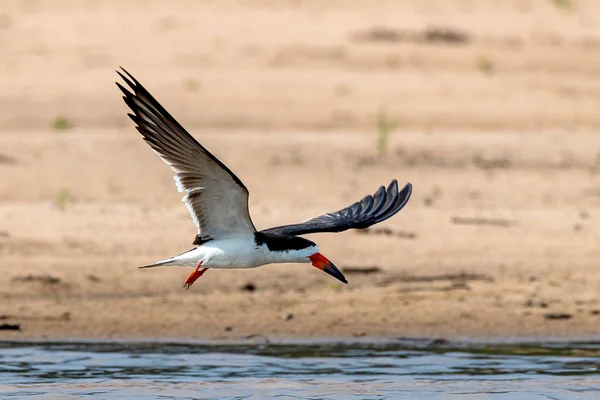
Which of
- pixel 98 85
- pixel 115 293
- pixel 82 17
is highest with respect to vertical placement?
pixel 82 17

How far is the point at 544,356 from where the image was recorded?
873 centimetres

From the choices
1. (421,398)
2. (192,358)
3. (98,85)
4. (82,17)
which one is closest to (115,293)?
(192,358)

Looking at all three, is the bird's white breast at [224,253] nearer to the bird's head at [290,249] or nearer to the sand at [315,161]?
the bird's head at [290,249]

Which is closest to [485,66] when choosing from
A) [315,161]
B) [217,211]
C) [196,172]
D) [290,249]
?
[315,161]

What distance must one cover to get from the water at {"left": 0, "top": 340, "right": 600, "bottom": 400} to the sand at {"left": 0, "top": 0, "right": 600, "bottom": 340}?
13.4 inches

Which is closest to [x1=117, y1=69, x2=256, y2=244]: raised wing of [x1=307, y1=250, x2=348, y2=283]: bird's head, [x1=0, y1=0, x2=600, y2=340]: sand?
[x1=307, y1=250, x2=348, y2=283]: bird's head

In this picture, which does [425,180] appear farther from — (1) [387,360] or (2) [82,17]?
(2) [82,17]

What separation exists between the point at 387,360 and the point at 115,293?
88.7 inches

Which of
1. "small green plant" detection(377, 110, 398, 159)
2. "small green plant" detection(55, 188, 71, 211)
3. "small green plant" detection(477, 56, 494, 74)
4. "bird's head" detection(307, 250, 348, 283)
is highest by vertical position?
"small green plant" detection(477, 56, 494, 74)

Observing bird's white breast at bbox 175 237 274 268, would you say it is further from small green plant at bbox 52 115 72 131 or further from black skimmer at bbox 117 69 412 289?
small green plant at bbox 52 115 72 131

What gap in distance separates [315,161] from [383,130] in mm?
973

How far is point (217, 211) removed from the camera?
294 inches

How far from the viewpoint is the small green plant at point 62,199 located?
11.5 m

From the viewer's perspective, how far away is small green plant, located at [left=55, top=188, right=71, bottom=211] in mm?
11469
